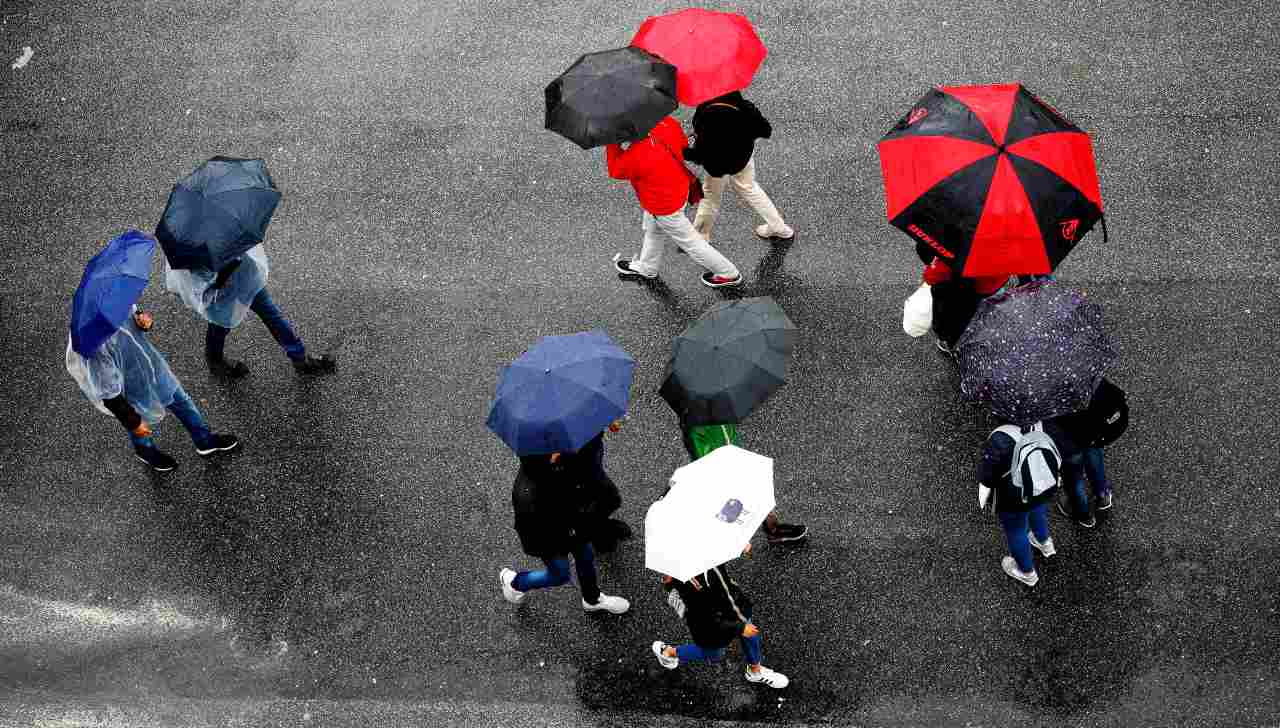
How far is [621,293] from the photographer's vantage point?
8.03 meters

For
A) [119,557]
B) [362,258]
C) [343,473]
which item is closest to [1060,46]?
[362,258]

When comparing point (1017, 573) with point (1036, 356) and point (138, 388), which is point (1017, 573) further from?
point (138, 388)

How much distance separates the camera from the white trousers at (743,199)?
7.72m

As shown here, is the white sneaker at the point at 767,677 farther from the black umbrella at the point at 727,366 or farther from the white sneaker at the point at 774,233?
the white sneaker at the point at 774,233

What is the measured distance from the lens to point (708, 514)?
489 centimetres

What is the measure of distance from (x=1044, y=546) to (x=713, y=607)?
221 centimetres

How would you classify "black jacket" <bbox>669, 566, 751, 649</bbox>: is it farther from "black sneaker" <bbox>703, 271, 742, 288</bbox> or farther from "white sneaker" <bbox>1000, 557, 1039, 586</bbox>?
"black sneaker" <bbox>703, 271, 742, 288</bbox>

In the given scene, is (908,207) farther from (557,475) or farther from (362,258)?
(362,258)

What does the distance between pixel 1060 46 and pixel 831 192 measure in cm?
230

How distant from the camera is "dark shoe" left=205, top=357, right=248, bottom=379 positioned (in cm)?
777

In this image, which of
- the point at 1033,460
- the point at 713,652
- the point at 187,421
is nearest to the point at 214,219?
the point at 187,421

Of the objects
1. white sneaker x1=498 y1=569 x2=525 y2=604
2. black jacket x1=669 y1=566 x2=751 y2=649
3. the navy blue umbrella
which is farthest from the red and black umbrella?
the navy blue umbrella

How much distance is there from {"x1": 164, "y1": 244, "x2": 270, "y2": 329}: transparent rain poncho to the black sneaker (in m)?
2.92

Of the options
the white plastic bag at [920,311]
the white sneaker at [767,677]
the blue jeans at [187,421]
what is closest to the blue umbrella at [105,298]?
the blue jeans at [187,421]
